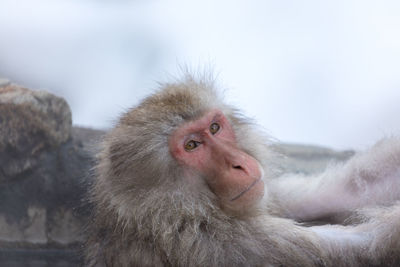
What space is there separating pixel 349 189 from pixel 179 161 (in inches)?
49.6

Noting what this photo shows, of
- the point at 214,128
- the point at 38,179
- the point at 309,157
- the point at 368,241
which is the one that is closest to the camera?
the point at 368,241

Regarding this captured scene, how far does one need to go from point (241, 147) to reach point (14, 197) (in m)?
1.48

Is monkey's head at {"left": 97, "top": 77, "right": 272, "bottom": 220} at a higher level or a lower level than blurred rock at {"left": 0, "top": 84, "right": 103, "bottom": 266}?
higher

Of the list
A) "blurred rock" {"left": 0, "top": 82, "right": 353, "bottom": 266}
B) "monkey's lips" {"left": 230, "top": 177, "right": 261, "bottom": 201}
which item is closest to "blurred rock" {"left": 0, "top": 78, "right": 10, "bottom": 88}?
"blurred rock" {"left": 0, "top": 82, "right": 353, "bottom": 266}

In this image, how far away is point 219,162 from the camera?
2846 millimetres

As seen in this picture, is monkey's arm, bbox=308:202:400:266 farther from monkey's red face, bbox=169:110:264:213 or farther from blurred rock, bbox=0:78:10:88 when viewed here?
blurred rock, bbox=0:78:10:88

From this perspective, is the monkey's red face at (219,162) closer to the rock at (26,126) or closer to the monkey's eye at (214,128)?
the monkey's eye at (214,128)

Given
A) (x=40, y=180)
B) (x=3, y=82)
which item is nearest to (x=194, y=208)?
(x=40, y=180)

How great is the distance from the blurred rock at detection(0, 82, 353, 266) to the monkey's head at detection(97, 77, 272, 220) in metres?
0.56

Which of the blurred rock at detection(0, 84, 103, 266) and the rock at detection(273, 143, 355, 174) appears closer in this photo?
the blurred rock at detection(0, 84, 103, 266)

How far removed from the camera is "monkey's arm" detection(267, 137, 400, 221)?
3.48m

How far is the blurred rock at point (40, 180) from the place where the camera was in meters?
3.50

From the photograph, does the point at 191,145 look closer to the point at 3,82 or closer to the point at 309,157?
the point at 3,82

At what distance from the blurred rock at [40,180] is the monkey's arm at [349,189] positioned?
234 millimetres
